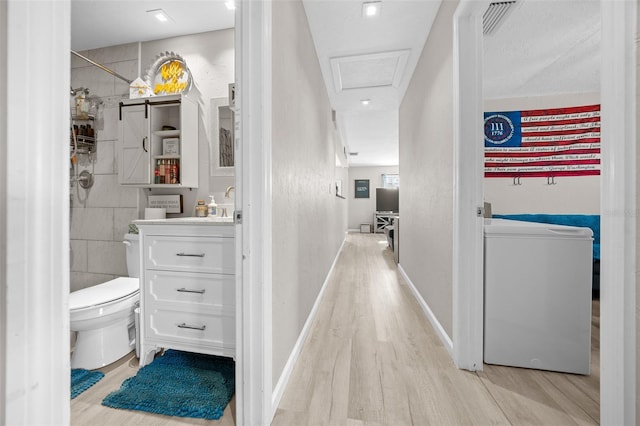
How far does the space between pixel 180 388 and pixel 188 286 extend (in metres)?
0.50

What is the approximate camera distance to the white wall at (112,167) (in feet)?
6.92

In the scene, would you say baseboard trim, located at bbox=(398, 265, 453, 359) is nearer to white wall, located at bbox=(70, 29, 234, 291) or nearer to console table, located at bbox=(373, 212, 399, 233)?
white wall, located at bbox=(70, 29, 234, 291)

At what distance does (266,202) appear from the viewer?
1088 mm

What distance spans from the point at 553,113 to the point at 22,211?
4500 millimetres

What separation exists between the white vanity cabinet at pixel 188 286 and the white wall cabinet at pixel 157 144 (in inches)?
28.3

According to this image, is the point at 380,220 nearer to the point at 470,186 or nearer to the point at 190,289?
the point at 470,186

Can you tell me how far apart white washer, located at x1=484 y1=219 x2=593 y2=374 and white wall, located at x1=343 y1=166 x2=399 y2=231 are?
25.1 ft

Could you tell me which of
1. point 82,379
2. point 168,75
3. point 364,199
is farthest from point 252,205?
point 364,199

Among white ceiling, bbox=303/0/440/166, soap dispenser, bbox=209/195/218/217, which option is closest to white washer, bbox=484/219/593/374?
white ceiling, bbox=303/0/440/166

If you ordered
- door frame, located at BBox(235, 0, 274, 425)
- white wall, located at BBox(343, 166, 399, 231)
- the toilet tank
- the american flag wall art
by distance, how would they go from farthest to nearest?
white wall, located at BBox(343, 166, 399, 231) < the american flag wall art < the toilet tank < door frame, located at BBox(235, 0, 274, 425)

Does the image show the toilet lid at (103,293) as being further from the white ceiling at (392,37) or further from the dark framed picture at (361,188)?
the dark framed picture at (361,188)

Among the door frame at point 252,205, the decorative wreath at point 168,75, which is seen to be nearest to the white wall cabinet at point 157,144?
the decorative wreath at point 168,75

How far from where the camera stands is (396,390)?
133 cm

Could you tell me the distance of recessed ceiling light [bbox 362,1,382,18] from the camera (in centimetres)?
184
